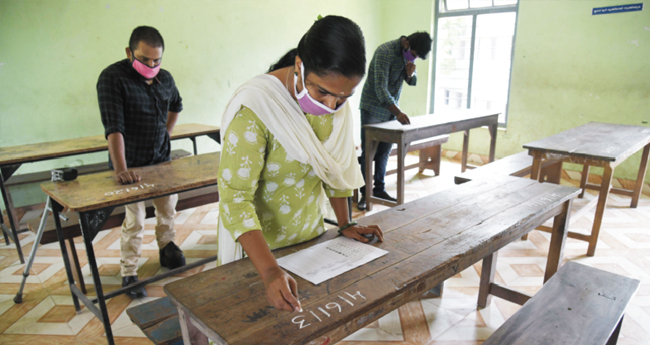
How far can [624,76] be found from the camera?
4.36 m

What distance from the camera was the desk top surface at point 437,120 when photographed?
3518 millimetres

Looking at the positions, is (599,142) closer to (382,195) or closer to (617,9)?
(382,195)

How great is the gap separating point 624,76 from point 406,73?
8.39 ft

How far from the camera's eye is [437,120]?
3.97 metres

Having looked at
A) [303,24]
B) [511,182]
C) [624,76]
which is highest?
[303,24]

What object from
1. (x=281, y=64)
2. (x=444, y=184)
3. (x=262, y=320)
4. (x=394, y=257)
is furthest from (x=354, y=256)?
(x=444, y=184)

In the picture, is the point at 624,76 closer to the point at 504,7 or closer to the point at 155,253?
the point at 504,7

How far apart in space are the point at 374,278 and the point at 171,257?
2.12 meters

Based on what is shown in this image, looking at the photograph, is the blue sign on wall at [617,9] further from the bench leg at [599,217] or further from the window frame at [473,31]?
the bench leg at [599,217]

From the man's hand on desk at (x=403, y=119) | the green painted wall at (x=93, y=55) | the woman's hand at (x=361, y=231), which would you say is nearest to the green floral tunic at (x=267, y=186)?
the woman's hand at (x=361, y=231)

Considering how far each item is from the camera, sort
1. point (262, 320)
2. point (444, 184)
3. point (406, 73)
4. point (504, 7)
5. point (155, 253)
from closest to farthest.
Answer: point (262, 320) → point (155, 253) → point (406, 73) → point (444, 184) → point (504, 7)

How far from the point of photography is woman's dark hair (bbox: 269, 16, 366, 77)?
3.21ft

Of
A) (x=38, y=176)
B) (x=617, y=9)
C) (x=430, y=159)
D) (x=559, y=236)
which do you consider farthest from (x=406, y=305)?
(x=617, y=9)

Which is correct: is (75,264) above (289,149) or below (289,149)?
below
